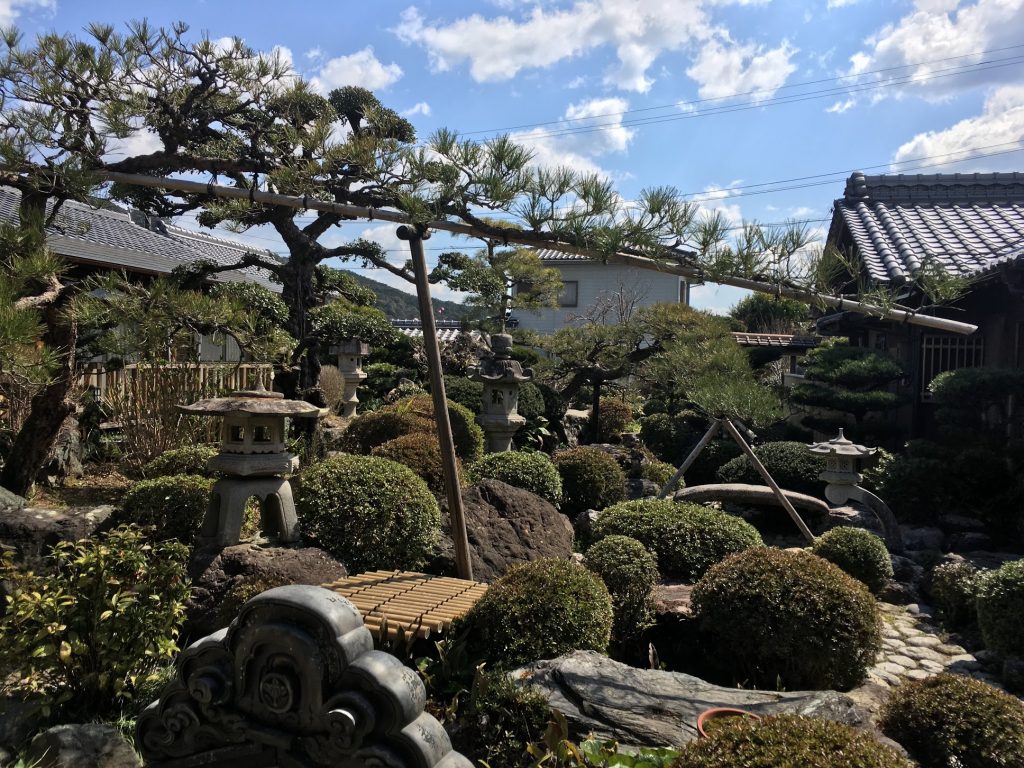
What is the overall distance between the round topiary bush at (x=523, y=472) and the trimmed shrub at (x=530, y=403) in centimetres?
430

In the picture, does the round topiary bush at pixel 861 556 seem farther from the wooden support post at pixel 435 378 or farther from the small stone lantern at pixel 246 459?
the small stone lantern at pixel 246 459

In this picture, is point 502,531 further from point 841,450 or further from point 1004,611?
point 841,450

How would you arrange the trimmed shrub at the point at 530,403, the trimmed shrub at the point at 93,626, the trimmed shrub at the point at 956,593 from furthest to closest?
the trimmed shrub at the point at 530,403, the trimmed shrub at the point at 956,593, the trimmed shrub at the point at 93,626

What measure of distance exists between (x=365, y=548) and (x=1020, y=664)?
4.67 meters

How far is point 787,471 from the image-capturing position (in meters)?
10.2

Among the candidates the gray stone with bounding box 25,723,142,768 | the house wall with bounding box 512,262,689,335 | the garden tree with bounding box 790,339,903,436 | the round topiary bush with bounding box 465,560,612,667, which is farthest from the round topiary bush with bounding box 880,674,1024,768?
the house wall with bounding box 512,262,689,335

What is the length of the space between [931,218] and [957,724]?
38.1 feet

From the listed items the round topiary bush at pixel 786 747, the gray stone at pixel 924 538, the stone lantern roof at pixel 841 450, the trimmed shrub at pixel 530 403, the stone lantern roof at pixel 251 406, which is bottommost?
the gray stone at pixel 924 538

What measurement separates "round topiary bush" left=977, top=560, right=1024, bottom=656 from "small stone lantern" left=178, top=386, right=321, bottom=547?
505cm

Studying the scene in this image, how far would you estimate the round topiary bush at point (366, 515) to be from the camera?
558 cm

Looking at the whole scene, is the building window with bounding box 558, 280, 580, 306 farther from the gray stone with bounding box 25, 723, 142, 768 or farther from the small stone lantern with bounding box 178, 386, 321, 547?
the gray stone with bounding box 25, 723, 142, 768

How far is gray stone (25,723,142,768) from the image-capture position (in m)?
3.39

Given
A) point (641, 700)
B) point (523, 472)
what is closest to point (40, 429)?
point (523, 472)

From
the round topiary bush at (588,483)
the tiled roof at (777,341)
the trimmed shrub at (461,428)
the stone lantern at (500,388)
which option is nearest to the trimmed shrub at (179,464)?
the trimmed shrub at (461,428)
